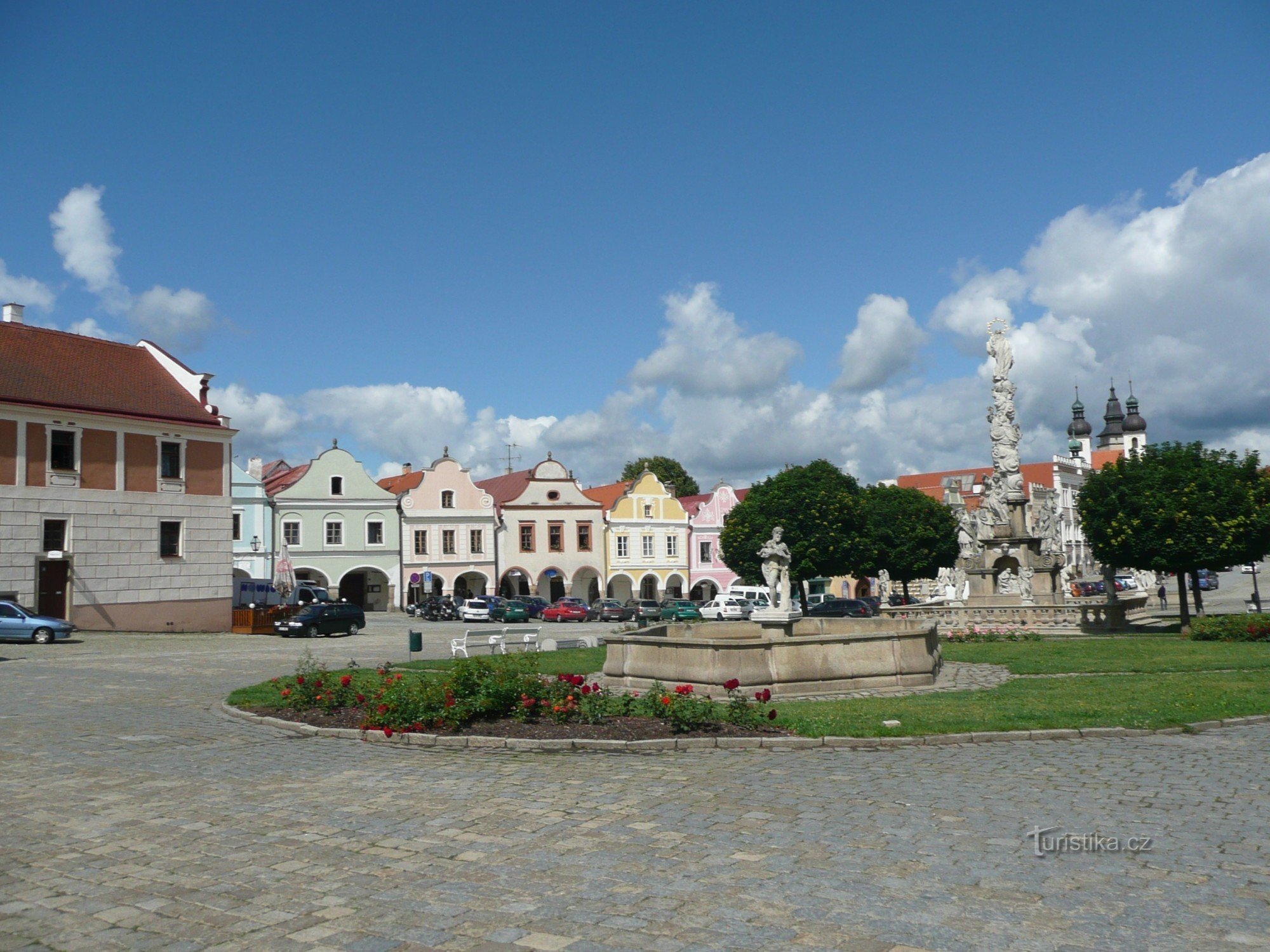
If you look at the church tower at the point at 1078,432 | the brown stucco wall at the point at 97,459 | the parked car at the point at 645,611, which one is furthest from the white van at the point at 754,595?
the church tower at the point at 1078,432

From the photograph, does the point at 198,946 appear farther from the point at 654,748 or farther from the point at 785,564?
the point at 785,564

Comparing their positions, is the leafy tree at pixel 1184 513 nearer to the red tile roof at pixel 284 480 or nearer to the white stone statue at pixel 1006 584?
the white stone statue at pixel 1006 584

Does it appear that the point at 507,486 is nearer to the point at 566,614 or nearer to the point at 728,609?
the point at 566,614

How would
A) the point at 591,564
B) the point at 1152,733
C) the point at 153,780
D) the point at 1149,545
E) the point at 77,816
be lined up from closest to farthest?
the point at 77,816 → the point at 153,780 → the point at 1152,733 → the point at 1149,545 → the point at 591,564

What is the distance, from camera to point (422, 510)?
200ft

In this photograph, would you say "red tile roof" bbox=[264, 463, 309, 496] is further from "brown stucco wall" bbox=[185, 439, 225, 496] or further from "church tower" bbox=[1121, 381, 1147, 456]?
"church tower" bbox=[1121, 381, 1147, 456]

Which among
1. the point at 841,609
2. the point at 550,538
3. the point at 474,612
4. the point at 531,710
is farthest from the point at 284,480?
the point at 531,710

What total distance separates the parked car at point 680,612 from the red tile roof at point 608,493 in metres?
18.7

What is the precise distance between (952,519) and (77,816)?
57839 millimetres

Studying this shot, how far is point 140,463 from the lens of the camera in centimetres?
3806

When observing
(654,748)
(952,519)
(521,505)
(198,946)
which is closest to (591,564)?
(521,505)

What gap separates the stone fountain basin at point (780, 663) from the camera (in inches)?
594

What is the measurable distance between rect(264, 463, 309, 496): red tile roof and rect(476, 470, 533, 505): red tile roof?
36.3 feet

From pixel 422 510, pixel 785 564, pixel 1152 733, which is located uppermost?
pixel 422 510
